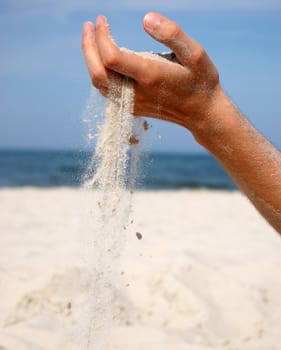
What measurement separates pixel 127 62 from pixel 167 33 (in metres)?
0.12

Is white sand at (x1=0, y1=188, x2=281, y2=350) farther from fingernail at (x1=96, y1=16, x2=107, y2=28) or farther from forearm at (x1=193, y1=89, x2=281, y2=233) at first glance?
fingernail at (x1=96, y1=16, x2=107, y2=28)

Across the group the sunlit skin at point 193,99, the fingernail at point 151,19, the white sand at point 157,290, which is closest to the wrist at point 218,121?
the sunlit skin at point 193,99

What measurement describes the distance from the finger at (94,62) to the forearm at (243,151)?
0.30 m

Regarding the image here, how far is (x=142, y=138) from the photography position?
1.66m

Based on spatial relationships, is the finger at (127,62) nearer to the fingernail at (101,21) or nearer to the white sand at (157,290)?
the fingernail at (101,21)

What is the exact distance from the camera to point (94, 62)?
4.63 ft

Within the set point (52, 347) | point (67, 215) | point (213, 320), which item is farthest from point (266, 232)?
point (52, 347)

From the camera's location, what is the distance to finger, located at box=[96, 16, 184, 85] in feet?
4.45

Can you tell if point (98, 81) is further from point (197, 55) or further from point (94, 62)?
point (197, 55)

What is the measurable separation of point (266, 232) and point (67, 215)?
224 cm

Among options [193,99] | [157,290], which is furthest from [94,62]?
[157,290]

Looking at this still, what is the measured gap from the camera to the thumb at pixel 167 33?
138cm

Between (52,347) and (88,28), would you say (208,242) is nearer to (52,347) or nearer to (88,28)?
(52,347)

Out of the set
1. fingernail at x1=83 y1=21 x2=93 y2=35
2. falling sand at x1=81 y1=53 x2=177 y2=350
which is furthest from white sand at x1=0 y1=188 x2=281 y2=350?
fingernail at x1=83 y1=21 x2=93 y2=35
